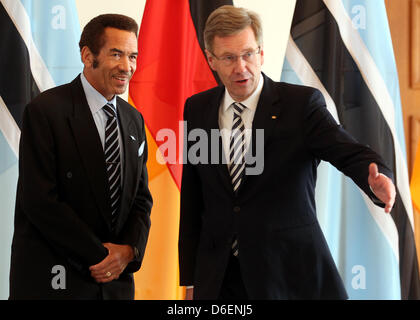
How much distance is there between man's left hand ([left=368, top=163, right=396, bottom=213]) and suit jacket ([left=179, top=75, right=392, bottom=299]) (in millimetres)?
158

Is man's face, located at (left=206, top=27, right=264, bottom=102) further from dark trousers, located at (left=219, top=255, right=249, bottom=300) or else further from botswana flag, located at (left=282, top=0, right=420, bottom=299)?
botswana flag, located at (left=282, top=0, right=420, bottom=299)

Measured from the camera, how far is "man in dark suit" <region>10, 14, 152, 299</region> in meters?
2.06

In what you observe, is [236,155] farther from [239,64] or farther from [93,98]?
[93,98]

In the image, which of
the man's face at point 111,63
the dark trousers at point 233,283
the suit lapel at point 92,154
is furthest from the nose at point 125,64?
the dark trousers at point 233,283

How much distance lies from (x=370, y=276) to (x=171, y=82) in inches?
60.6

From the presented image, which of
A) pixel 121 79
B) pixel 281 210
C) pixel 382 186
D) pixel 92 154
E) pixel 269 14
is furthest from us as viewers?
pixel 269 14

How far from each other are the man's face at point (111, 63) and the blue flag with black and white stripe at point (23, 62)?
98cm

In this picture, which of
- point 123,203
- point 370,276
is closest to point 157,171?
point 123,203

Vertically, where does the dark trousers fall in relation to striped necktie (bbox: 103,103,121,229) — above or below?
below

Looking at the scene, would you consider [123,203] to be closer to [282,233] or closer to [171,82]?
[282,233]

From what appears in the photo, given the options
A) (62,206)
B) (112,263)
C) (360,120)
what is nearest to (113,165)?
(62,206)

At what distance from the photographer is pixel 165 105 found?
124 inches

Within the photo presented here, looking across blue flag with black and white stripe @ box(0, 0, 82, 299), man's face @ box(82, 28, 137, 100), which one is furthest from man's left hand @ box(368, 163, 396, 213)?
blue flag with black and white stripe @ box(0, 0, 82, 299)

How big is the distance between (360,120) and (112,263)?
5.38 feet
